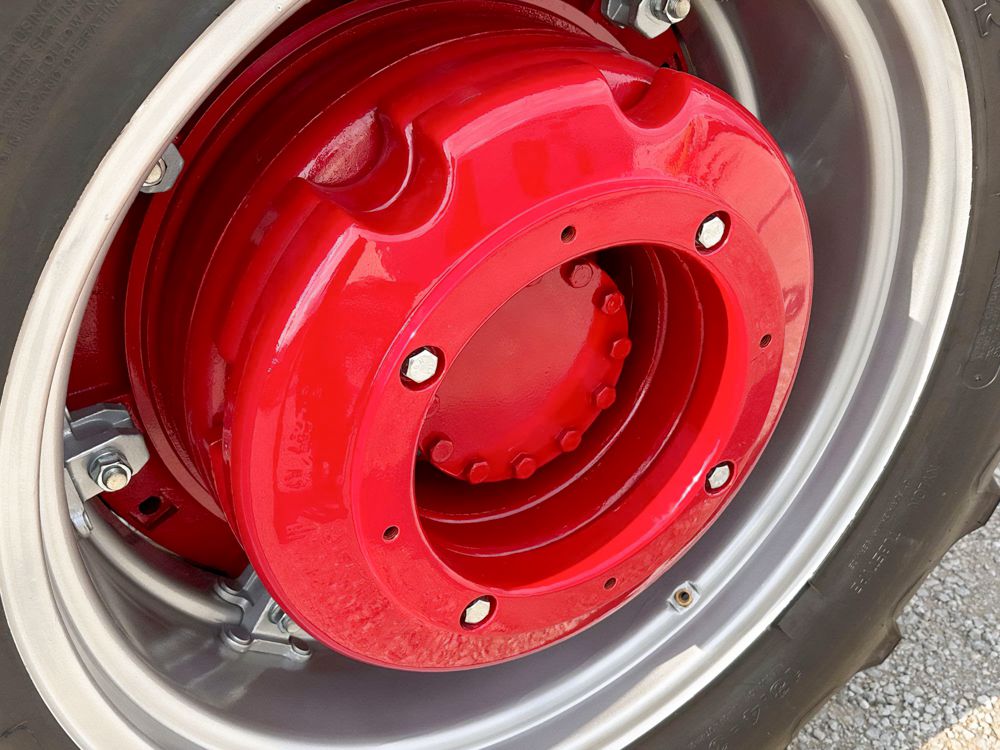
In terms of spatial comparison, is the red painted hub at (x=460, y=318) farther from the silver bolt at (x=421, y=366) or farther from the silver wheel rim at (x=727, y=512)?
the silver wheel rim at (x=727, y=512)

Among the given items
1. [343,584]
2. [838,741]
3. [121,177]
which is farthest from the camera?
[838,741]

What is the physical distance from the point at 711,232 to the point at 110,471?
52cm

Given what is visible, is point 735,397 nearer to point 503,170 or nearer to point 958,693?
point 503,170

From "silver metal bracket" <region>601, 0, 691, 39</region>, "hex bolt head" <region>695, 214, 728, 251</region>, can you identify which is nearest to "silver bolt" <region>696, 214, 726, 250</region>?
"hex bolt head" <region>695, 214, 728, 251</region>

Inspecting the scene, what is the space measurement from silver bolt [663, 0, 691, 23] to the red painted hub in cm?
8

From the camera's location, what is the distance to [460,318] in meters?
0.67

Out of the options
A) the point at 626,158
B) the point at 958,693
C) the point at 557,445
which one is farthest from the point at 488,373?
the point at 958,693

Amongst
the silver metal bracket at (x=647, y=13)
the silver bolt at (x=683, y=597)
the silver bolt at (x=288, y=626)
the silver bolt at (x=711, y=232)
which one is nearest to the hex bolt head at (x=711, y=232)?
the silver bolt at (x=711, y=232)

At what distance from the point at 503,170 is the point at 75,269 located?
0.90 ft

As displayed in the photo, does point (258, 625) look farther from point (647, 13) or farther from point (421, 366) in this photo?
point (647, 13)

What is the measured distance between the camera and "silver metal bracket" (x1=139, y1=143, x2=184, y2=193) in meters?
0.66

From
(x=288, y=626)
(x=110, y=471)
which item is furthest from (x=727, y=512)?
(x=110, y=471)

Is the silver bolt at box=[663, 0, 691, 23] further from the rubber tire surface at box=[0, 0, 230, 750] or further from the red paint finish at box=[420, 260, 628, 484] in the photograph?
the rubber tire surface at box=[0, 0, 230, 750]

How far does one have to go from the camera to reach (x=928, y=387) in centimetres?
104
